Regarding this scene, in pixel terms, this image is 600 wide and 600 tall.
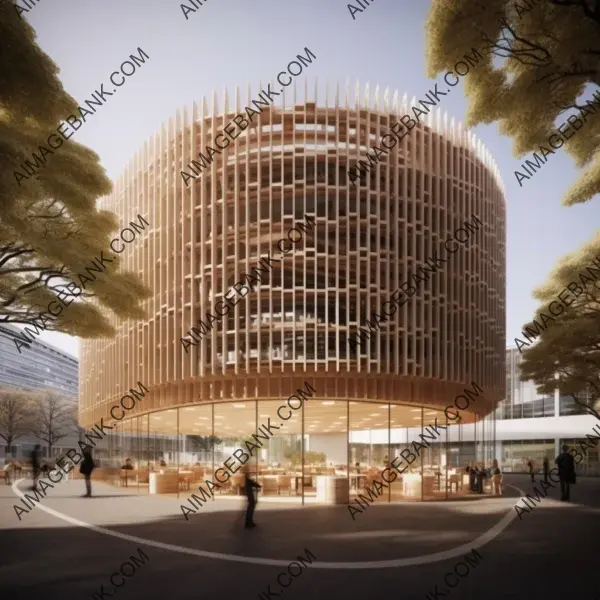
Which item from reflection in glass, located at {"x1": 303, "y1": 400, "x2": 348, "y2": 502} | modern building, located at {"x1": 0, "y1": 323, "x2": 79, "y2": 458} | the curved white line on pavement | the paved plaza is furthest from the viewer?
modern building, located at {"x1": 0, "y1": 323, "x2": 79, "y2": 458}

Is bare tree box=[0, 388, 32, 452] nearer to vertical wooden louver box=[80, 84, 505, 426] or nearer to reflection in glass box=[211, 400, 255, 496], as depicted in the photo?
reflection in glass box=[211, 400, 255, 496]

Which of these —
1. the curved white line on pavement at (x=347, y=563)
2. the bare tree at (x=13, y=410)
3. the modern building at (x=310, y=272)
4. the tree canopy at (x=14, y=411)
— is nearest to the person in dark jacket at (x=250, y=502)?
the curved white line on pavement at (x=347, y=563)

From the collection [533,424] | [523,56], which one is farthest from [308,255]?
[533,424]

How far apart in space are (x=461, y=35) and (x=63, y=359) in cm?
18609

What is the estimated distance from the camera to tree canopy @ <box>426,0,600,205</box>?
11.1 meters

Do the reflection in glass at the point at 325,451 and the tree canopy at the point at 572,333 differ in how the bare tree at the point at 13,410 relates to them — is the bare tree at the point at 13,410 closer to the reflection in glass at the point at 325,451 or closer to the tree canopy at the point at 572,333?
the reflection in glass at the point at 325,451

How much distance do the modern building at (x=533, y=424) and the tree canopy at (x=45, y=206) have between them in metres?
51.8

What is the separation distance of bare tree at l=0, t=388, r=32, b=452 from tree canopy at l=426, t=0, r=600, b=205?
7070cm

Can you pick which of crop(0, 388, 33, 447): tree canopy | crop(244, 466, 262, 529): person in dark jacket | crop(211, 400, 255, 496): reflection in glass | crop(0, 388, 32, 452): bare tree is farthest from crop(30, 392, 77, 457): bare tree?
crop(244, 466, 262, 529): person in dark jacket

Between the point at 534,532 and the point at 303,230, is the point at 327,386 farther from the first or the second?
the point at 534,532

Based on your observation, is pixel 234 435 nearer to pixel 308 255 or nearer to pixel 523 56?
pixel 308 255

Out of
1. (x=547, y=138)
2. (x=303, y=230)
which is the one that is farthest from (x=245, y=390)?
(x=547, y=138)

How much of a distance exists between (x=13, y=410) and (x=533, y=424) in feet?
182

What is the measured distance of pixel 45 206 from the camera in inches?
755
